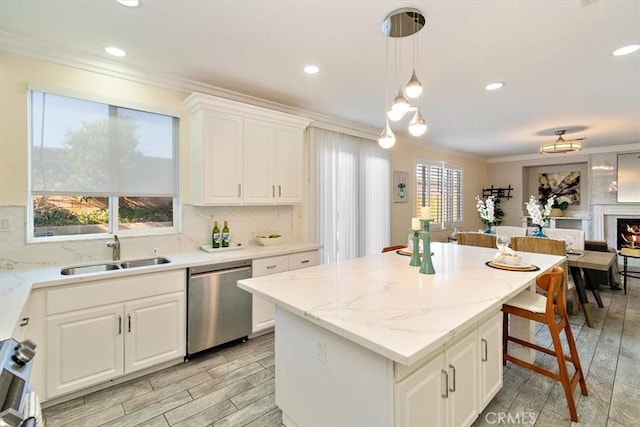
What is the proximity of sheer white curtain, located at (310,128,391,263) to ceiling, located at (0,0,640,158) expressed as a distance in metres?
0.74

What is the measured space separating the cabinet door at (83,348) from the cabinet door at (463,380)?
2306 millimetres

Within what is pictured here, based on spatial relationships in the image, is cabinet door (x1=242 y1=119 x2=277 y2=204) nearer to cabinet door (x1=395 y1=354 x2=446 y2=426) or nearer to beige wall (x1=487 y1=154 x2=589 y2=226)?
cabinet door (x1=395 y1=354 x2=446 y2=426)

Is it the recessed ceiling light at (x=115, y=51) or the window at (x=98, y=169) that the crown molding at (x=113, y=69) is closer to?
the recessed ceiling light at (x=115, y=51)

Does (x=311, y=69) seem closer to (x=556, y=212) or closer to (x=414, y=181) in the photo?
(x=414, y=181)

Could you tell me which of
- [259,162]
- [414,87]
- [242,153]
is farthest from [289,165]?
[414,87]

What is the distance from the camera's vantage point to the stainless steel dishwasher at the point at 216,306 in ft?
8.57

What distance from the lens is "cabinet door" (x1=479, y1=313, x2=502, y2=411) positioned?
1.73 metres

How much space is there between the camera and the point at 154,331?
2.42 metres

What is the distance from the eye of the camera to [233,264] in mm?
2848

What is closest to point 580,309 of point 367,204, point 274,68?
point 367,204

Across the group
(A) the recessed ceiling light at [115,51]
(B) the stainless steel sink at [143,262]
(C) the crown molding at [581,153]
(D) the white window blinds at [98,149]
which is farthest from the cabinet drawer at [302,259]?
(C) the crown molding at [581,153]

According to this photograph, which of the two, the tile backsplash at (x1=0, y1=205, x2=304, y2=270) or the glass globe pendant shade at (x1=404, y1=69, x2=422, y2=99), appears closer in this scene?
the glass globe pendant shade at (x1=404, y1=69, x2=422, y2=99)

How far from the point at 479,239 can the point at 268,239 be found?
2963 millimetres

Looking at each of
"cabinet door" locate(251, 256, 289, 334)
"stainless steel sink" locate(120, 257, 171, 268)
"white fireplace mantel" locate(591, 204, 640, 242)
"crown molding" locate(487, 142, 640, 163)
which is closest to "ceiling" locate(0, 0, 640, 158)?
"stainless steel sink" locate(120, 257, 171, 268)
